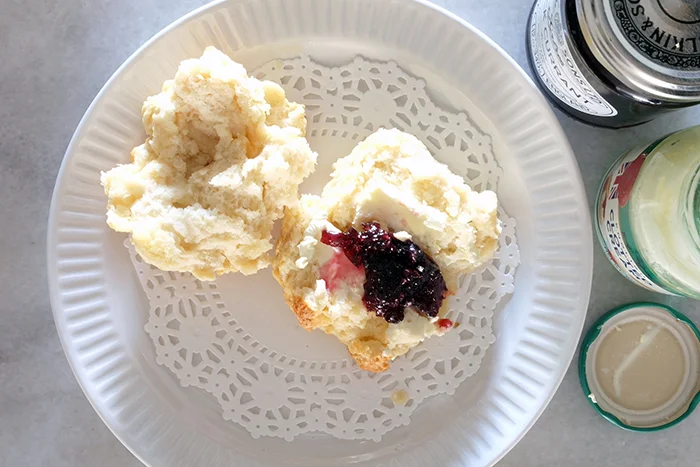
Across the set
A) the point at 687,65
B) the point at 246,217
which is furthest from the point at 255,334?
the point at 687,65

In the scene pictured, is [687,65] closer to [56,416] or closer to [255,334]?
[255,334]

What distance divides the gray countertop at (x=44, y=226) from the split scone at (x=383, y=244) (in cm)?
59

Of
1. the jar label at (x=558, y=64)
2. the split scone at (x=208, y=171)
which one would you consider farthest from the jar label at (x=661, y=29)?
the split scone at (x=208, y=171)

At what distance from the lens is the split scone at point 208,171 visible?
1756 mm

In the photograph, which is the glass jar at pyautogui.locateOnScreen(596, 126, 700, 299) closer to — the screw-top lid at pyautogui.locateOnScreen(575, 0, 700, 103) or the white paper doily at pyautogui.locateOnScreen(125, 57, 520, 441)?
the screw-top lid at pyautogui.locateOnScreen(575, 0, 700, 103)

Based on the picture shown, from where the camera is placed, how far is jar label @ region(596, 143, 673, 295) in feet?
6.07

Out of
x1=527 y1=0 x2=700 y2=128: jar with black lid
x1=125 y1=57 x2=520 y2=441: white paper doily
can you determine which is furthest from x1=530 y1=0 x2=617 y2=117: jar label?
x1=125 y1=57 x2=520 y2=441: white paper doily

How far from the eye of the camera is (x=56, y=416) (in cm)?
224

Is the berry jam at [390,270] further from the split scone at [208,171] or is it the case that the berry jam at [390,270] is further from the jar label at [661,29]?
the jar label at [661,29]

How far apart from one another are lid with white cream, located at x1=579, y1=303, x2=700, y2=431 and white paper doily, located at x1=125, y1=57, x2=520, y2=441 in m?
0.45

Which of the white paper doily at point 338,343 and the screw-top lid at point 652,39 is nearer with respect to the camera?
the screw-top lid at point 652,39

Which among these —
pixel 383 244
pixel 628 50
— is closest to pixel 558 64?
pixel 628 50

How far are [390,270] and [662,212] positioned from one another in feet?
2.61

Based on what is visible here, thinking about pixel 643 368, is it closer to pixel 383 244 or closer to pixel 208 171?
pixel 383 244
